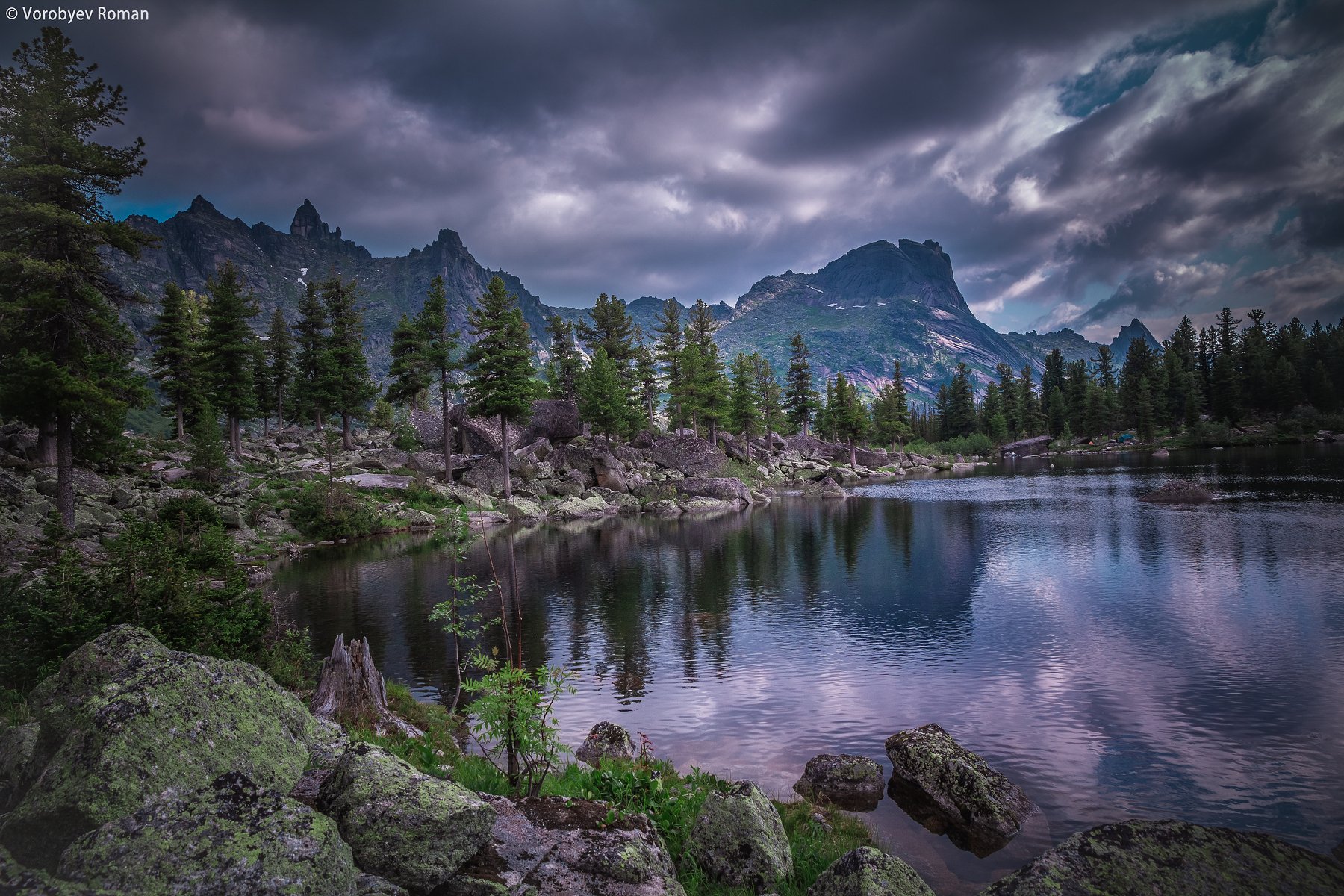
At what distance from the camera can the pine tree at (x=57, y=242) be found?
80.9 ft

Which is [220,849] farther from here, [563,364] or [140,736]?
[563,364]

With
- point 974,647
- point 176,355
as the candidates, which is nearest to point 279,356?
point 176,355

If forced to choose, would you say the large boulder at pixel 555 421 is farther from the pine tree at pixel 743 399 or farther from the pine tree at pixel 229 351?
the pine tree at pixel 229 351

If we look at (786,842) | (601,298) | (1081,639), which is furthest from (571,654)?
(601,298)

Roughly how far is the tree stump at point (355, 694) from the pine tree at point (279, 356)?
7525 centimetres

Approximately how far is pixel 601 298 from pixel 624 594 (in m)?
69.2

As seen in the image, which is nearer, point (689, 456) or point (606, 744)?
point (606, 744)

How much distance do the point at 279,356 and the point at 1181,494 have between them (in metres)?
93.6

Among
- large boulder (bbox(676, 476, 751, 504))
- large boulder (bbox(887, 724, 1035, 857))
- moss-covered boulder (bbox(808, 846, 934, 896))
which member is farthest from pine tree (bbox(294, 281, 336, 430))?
moss-covered boulder (bbox(808, 846, 934, 896))

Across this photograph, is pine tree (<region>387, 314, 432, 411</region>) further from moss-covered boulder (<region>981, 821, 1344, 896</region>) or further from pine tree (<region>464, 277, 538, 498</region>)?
moss-covered boulder (<region>981, 821, 1344, 896</region>)

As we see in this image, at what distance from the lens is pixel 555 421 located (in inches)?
3031

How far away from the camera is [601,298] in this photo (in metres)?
91.6

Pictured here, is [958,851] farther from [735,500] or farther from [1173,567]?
[735,500]

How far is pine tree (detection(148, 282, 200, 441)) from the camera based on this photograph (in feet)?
188
